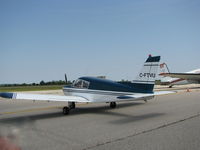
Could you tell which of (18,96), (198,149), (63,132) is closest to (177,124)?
(198,149)

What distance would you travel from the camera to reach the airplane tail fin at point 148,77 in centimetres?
1109

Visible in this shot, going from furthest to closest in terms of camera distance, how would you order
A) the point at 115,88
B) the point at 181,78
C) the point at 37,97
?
the point at 181,78 → the point at 115,88 → the point at 37,97

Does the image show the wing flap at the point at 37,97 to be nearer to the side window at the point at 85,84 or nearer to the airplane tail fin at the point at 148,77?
the side window at the point at 85,84

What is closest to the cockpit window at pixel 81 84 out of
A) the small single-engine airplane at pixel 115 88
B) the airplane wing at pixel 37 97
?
the small single-engine airplane at pixel 115 88

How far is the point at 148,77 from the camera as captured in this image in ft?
37.1

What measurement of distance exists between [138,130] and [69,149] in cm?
253

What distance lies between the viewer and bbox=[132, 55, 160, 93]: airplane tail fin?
1109cm

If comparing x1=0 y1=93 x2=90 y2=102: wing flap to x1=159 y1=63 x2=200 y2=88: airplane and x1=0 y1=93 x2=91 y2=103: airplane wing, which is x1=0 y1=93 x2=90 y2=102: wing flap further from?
x1=159 y1=63 x2=200 y2=88: airplane

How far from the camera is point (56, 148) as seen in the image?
→ 498cm

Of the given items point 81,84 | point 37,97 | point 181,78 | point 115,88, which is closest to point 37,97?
point 37,97

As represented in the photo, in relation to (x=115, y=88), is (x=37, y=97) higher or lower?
lower

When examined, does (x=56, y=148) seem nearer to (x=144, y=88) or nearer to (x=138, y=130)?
(x=138, y=130)

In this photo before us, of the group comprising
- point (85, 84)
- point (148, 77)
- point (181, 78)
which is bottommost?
point (85, 84)

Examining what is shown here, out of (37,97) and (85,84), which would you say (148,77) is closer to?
(85,84)
